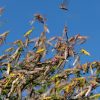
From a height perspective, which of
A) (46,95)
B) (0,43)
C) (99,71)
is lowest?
(46,95)

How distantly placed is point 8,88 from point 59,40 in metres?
1.15

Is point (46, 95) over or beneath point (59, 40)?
beneath

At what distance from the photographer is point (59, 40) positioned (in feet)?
24.3

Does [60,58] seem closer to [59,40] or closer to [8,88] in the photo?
[59,40]

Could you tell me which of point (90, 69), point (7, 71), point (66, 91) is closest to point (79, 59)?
point (90, 69)

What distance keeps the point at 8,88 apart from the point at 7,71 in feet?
0.86

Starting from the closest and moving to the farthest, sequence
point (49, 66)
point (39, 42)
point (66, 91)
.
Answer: point (66, 91), point (49, 66), point (39, 42)

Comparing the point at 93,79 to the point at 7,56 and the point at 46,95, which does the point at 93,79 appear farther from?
the point at 7,56

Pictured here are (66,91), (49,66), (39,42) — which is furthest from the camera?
(39,42)

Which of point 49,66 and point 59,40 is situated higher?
point 59,40

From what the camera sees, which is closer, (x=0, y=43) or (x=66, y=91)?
(x=66, y=91)

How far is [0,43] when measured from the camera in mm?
7574

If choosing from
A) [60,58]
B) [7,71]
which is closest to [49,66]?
[60,58]

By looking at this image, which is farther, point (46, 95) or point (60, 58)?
point (60, 58)
